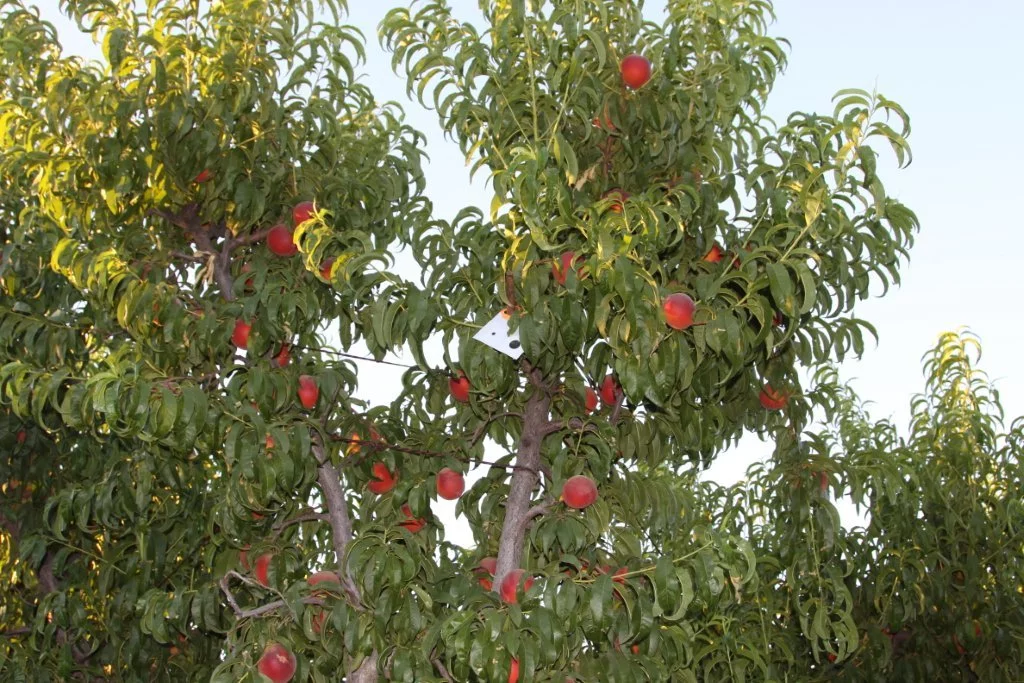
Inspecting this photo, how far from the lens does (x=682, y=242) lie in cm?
364

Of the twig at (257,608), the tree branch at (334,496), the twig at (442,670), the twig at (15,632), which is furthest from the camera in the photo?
the twig at (15,632)

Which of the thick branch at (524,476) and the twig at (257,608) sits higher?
the thick branch at (524,476)

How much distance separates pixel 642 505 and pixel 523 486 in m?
0.41

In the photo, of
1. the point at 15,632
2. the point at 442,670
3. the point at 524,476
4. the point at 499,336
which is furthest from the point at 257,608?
the point at 15,632

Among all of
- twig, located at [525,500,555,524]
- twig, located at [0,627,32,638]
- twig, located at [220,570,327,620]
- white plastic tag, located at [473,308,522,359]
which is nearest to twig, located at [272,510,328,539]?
twig, located at [220,570,327,620]

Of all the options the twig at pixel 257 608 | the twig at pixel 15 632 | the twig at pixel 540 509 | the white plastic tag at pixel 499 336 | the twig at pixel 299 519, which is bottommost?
the twig at pixel 257 608

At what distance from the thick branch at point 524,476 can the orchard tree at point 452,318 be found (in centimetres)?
1

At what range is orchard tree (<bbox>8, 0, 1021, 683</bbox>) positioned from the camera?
3182 millimetres

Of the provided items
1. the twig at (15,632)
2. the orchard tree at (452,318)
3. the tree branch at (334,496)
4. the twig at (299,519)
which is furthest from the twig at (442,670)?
the twig at (15,632)

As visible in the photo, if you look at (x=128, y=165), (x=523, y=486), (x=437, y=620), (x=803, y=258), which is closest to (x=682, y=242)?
(x=803, y=258)

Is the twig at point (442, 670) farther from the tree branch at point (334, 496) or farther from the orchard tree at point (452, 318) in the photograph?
the tree branch at point (334, 496)

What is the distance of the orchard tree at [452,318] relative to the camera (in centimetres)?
318

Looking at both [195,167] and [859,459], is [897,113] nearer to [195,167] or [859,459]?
[859,459]

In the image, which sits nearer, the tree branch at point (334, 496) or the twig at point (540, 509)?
the twig at point (540, 509)
